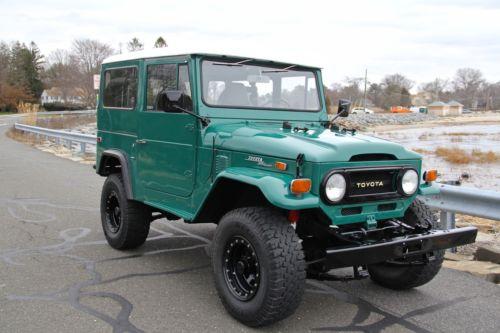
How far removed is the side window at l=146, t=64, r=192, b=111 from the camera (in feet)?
15.2

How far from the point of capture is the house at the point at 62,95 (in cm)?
7871

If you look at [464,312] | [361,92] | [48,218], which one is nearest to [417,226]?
[464,312]

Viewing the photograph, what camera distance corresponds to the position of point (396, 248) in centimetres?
367

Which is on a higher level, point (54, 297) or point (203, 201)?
point (203, 201)

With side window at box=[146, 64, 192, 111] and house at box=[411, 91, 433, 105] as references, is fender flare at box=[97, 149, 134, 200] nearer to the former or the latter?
side window at box=[146, 64, 192, 111]

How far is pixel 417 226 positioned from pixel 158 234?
3.43 meters

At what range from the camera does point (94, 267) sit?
517cm

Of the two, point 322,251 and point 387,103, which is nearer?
point 322,251

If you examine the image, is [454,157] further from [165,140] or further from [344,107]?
[165,140]

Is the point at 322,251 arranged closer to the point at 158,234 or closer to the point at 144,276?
the point at 144,276

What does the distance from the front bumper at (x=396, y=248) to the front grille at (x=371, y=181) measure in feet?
1.34

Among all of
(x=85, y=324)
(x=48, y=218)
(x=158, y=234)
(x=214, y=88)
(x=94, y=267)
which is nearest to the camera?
(x=85, y=324)

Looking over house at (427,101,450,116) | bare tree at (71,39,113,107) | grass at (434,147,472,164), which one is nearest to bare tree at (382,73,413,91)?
house at (427,101,450,116)

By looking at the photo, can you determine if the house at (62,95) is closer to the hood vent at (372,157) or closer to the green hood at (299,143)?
the green hood at (299,143)
